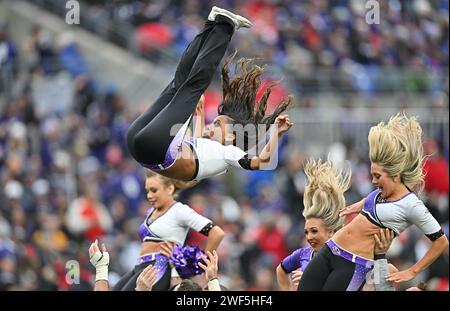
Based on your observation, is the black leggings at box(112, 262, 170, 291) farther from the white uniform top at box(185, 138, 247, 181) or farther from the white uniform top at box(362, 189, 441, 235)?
the white uniform top at box(362, 189, 441, 235)

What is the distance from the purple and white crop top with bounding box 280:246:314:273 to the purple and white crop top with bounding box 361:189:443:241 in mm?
719

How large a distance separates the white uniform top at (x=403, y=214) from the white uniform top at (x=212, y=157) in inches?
37.5

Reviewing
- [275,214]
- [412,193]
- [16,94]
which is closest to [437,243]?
[412,193]

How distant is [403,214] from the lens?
27.3ft

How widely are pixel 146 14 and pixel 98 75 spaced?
1.45 m

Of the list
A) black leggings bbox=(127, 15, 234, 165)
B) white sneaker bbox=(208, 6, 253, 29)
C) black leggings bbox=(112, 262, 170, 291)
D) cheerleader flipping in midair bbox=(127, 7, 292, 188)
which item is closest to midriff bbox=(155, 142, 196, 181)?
cheerleader flipping in midair bbox=(127, 7, 292, 188)

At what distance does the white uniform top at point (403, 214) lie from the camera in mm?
8281

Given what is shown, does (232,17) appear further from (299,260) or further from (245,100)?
(299,260)

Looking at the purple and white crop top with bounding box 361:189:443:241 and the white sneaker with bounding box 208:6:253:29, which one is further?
the white sneaker with bounding box 208:6:253:29

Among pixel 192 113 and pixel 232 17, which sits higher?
pixel 232 17

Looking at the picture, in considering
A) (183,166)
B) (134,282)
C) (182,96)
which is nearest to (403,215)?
(183,166)

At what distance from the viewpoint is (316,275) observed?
27.8 feet

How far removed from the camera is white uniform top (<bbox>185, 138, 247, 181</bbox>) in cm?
864

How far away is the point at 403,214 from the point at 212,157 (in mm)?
1330
